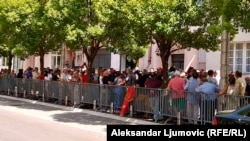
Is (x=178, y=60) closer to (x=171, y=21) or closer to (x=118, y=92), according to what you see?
(x=118, y=92)

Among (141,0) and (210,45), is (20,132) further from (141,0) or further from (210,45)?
(210,45)

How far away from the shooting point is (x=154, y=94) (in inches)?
616

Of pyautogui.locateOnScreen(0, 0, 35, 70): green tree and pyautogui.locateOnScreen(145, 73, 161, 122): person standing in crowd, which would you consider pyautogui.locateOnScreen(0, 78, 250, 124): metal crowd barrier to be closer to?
pyautogui.locateOnScreen(145, 73, 161, 122): person standing in crowd

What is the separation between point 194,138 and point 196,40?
33.1ft

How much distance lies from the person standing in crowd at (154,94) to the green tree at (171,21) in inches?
16.1

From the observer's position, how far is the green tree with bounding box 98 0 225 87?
14.7 meters

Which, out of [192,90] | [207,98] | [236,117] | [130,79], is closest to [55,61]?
[130,79]

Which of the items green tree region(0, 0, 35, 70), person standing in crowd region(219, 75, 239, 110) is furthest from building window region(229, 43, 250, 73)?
green tree region(0, 0, 35, 70)

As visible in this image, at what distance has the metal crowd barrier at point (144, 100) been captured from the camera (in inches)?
527

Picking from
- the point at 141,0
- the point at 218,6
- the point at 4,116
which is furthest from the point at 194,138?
the point at 4,116

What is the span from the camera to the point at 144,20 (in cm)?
1490

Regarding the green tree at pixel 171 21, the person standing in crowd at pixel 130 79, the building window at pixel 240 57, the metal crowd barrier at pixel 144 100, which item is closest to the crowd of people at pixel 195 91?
the metal crowd barrier at pixel 144 100

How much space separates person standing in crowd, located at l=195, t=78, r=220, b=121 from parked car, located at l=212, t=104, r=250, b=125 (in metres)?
3.97

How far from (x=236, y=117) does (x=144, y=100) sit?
7459mm
